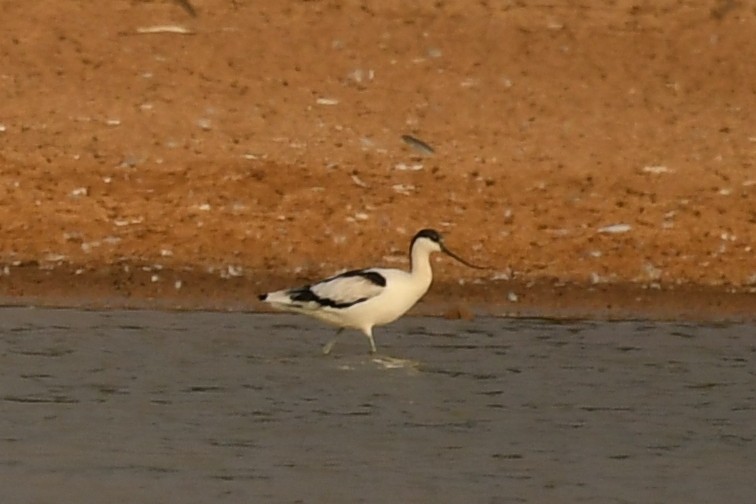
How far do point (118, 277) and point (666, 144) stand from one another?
4547 millimetres

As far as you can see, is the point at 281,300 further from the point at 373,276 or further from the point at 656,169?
the point at 656,169

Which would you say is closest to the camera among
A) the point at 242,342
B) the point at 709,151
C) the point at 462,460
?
the point at 462,460

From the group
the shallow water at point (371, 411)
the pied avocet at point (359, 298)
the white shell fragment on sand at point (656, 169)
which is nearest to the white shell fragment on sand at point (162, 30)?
the white shell fragment on sand at point (656, 169)

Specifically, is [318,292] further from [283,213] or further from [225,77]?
[225,77]

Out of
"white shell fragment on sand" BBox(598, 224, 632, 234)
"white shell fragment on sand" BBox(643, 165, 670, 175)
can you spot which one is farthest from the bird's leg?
"white shell fragment on sand" BBox(643, 165, 670, 175)

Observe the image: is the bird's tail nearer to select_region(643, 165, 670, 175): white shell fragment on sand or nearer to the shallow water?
the shallow water

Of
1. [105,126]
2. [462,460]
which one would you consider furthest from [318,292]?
[105,126]

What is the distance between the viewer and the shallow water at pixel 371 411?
880cm

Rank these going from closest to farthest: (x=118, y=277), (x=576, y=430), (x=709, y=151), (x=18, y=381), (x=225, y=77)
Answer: (x=576, y=430) < (x=18, y=381) < (x=118, y=277) < (x=709, y=151) < (x=225, y=77)

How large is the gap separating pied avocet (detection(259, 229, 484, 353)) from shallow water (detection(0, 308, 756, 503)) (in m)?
0.20

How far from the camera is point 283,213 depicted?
1456 centimetres

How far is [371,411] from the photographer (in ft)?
33.9

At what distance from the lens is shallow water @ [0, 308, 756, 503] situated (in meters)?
8.80

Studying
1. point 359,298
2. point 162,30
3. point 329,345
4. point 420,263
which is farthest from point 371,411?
point 162,30
